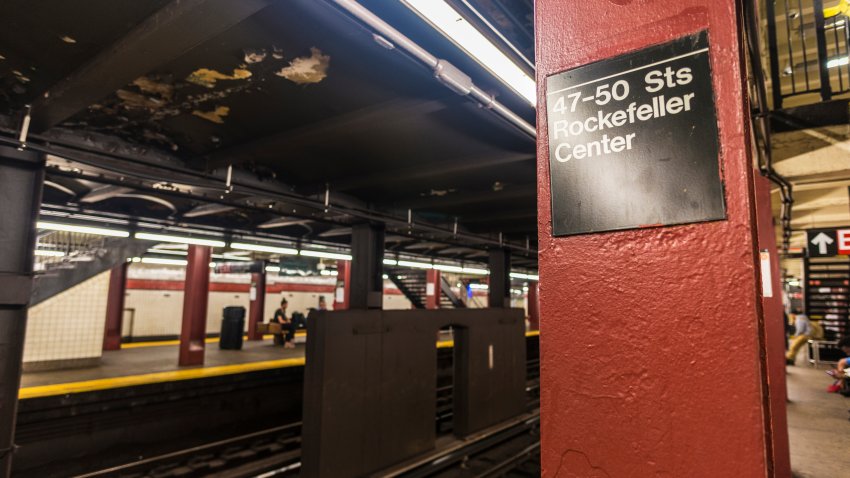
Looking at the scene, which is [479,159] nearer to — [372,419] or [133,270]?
[372,419]

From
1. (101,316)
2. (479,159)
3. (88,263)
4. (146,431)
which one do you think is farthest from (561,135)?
(101,316)

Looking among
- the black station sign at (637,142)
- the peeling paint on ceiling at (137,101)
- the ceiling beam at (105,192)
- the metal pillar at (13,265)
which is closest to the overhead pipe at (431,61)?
the black station sign at (637,142)

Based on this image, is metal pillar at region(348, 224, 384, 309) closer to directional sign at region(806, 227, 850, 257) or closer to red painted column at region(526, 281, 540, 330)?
directional sign at region(806, 227, 850, 257)

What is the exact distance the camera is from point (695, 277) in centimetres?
121

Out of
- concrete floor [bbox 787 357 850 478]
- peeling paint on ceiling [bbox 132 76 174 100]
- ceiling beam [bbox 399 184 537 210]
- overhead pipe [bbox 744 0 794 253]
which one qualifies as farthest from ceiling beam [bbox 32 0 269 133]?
concrete floor [bbox 787 357 850 478]

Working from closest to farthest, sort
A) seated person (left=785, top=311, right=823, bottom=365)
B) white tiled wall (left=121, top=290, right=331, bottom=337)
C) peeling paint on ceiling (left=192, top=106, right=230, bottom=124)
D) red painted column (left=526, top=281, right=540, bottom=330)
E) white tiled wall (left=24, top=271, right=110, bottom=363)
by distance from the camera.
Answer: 1. peeling paint on ceiling (left=192, top=106, right=230, bottom=124)
2. white tiled wall (left=24, top=271, right=110, bottom=363)
3. seated person (left=785, top=311, right=823, bottom=365)
4. white tiled wall (left=121, top=290, right=331, bottom=337)
5. red painted column (left=526, top=281, right=540, bottom=330)

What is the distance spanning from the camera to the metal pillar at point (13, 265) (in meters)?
3.68

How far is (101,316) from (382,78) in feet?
34.0

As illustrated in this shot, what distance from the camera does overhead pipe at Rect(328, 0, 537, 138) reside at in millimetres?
2279

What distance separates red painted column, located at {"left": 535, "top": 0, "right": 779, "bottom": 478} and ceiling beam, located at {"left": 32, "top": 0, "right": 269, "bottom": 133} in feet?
6.47

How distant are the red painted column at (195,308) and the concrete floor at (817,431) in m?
A: 10.2

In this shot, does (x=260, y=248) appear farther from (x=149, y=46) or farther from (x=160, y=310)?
(x=160, y=310)

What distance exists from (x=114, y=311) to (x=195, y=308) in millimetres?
4120

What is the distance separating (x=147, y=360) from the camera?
10570 millimetres
